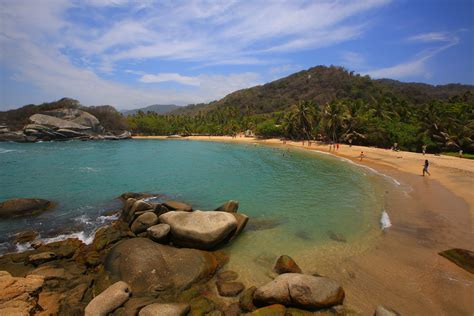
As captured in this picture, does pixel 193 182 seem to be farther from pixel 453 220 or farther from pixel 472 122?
pixel 472 122

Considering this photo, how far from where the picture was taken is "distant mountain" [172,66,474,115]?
133000 mm

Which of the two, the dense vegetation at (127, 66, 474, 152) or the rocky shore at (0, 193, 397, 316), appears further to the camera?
the dense vegetation at (127, 66, 474, 152)

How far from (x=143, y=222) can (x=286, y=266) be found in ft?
25.3

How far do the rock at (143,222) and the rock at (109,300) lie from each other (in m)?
4.65

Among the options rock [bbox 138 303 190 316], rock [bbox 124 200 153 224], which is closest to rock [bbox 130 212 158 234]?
rock [bbox 124 200 153 224]

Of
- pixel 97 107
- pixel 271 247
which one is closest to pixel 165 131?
pixel 97 107

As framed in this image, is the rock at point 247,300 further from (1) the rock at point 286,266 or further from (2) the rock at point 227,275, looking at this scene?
(1) the rock at point 286,266

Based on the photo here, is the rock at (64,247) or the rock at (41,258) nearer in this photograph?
the rock at (41,258)

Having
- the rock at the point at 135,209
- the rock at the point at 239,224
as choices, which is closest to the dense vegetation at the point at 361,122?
the rock at the point at 239,224

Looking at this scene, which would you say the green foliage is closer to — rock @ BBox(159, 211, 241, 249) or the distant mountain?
the distant mountain

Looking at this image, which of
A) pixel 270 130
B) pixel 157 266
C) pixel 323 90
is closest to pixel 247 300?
pixel 157 266

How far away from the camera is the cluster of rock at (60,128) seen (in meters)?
83.6

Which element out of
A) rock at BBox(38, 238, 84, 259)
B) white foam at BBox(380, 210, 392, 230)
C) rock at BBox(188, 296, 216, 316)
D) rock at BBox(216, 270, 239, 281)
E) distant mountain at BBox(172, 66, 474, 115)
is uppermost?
distant mountain at BBox(172, 66, 474, 115)

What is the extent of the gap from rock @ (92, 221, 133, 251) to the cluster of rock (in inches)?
3506
